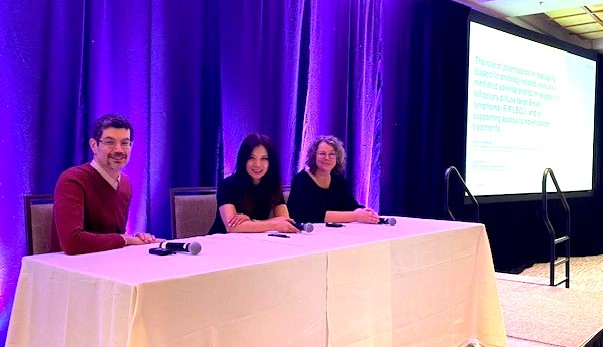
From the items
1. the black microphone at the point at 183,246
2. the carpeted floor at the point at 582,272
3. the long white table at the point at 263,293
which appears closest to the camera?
the long white table at the point at 263,293

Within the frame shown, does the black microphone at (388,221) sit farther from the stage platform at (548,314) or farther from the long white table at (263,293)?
the stage platform at (548,314)

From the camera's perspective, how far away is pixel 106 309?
4.20ft

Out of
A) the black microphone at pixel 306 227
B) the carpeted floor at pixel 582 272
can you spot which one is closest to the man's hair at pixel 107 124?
the black microphone at pixel 306 227

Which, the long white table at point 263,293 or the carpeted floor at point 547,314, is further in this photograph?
the carpeted floor at point 547,314

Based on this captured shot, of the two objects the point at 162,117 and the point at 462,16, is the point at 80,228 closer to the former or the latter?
the point at 162,117

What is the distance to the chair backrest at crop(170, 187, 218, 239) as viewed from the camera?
250 centimetres

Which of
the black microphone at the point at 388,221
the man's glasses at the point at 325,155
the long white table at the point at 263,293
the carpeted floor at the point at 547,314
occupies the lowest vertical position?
the carpeted floor at the point at 547,314

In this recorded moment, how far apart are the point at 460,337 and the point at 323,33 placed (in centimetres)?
244

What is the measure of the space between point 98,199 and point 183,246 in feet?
1.47

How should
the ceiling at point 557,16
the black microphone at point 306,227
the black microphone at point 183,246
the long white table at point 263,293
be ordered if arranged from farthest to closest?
the ceiling at point 557,16 < the black microphone at point 306,227 < the black microphone at point 183,246 < the long white table at point 263,293

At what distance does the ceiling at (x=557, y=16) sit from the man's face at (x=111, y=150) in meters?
4.10

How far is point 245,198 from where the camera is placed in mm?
2396

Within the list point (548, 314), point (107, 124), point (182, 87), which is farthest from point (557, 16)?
point (107, 124)

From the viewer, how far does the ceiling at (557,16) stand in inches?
204
